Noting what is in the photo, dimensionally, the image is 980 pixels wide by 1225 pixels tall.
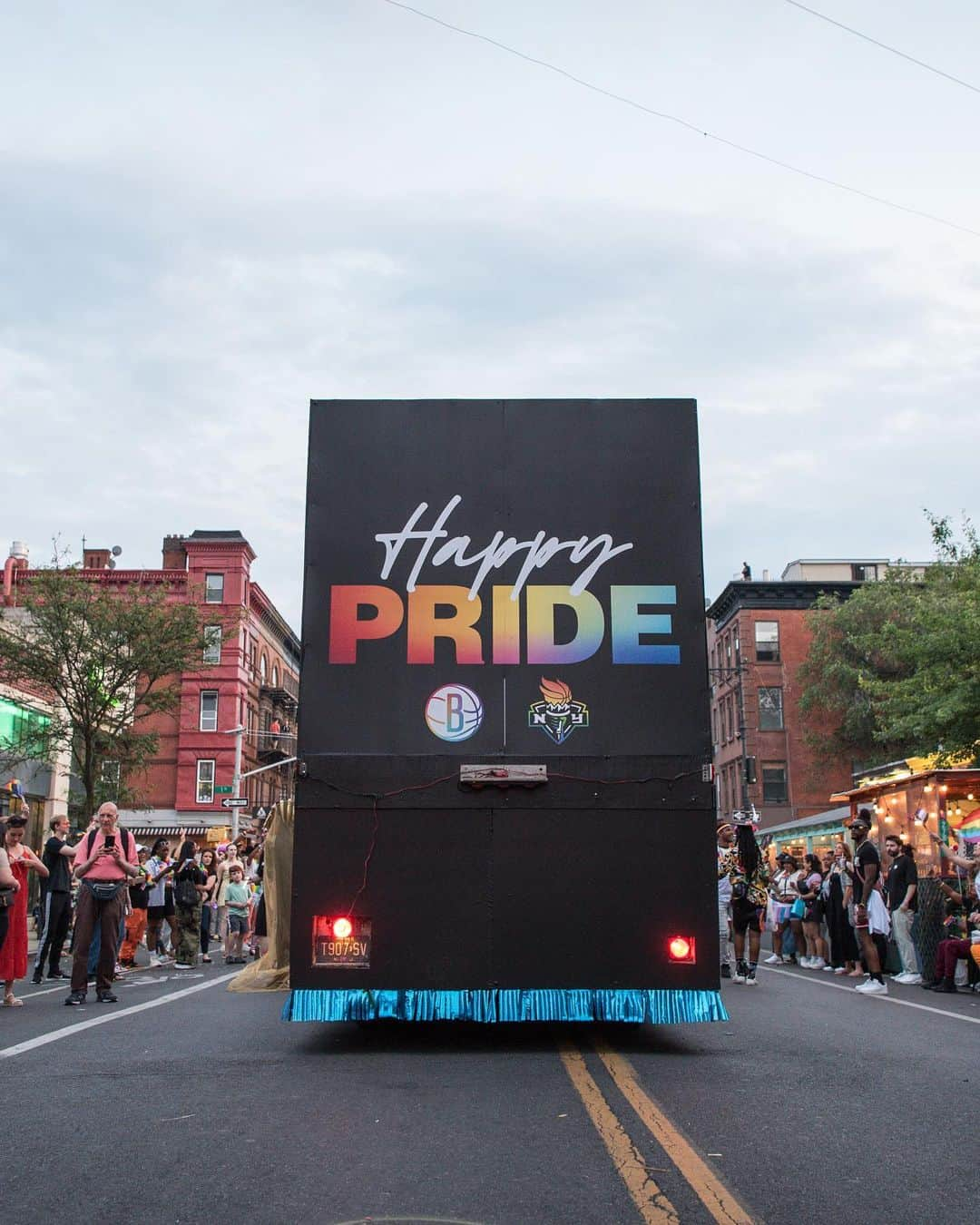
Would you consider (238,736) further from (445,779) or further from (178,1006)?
(445,779)

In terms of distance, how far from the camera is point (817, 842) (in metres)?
35.2

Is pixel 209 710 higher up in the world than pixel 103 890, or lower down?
higher up

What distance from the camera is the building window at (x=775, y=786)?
206 feet

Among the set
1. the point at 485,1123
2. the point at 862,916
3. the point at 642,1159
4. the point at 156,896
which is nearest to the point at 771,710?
the point at 156,896

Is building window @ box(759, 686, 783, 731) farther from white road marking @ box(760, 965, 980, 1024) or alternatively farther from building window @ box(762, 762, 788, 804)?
white road marking @ box(760, 965, 980, 1024)

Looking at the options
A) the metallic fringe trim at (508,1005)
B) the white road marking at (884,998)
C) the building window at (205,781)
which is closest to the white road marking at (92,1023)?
the white road marking at (884,998)

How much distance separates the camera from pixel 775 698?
63750 mm

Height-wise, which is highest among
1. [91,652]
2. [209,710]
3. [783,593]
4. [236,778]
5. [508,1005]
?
[783,593]

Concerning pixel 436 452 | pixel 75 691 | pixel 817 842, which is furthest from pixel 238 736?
pixel 436 452

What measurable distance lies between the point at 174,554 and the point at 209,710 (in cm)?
799

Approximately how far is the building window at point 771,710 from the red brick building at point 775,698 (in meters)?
0.04

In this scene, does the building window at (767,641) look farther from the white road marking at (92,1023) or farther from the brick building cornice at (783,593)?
the white road marking at (92,1023)

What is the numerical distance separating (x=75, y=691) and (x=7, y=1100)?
28.8 m

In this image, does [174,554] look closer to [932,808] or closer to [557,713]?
[932,808]
